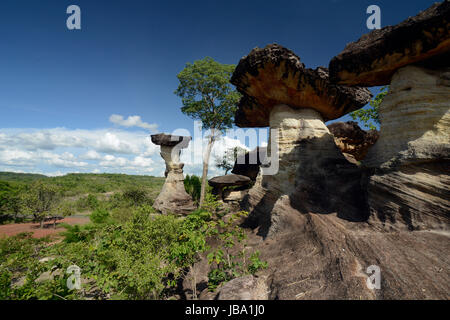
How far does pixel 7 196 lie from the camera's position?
21078mm

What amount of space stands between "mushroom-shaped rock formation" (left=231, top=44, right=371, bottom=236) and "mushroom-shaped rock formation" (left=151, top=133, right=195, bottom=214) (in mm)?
10324

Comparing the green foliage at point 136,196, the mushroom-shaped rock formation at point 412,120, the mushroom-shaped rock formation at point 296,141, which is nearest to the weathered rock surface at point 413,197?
the mushroom-shaped rock formation at point 412,120

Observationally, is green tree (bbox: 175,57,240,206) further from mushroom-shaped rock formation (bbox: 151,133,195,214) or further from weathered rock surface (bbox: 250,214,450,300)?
weathered rock surface (bbox: 250,214,450,300)

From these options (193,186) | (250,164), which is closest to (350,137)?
(250,164)

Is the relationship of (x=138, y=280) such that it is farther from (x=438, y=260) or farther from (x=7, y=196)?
(x=7, y=196)

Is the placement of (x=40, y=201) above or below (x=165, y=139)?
below

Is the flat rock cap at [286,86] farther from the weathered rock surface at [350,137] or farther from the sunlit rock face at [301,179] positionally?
the weathered rock surface at [350,137]

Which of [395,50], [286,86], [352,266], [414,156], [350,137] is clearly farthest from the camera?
[350,137]

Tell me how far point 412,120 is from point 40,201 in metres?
28.4

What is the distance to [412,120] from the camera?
14.2ft

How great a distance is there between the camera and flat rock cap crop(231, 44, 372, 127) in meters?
5.99

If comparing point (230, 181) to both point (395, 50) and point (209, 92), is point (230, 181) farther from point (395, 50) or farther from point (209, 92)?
point (395, 50)

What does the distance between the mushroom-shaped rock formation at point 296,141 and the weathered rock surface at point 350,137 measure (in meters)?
2.55
